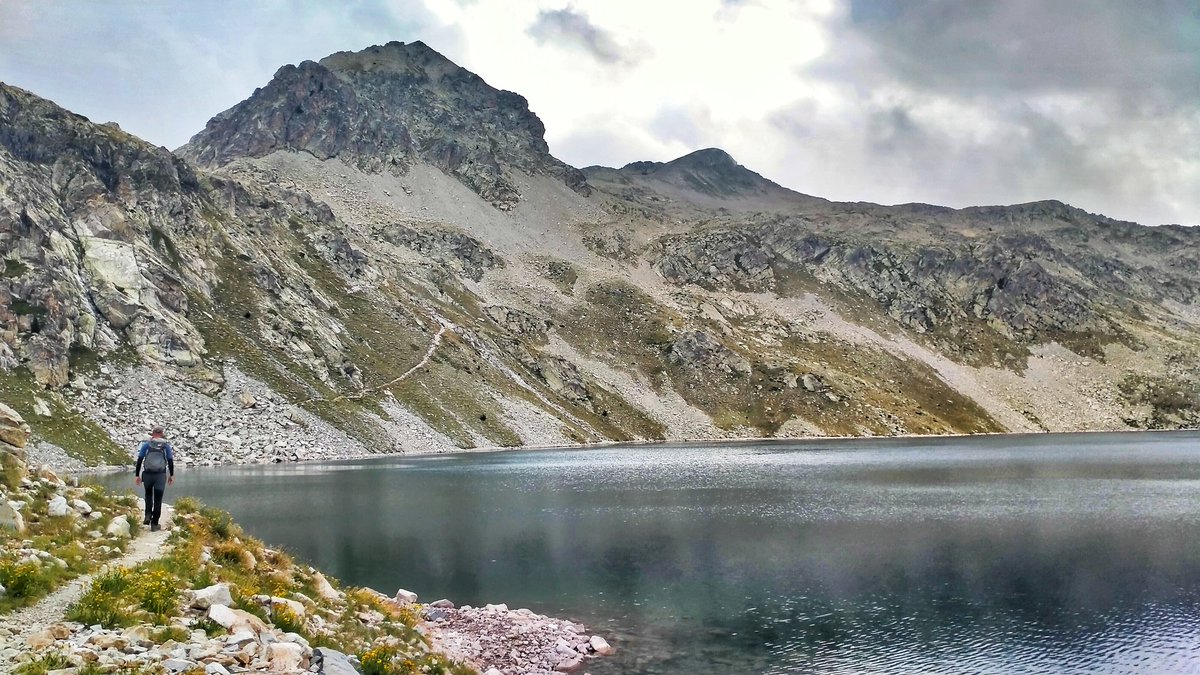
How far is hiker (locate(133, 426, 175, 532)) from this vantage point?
22.3 meters

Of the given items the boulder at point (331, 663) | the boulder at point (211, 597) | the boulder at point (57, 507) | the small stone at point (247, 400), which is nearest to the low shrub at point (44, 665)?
the boulder at point (211, 597)

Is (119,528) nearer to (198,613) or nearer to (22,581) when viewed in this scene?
(22,581)

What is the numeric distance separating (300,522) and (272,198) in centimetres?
13071

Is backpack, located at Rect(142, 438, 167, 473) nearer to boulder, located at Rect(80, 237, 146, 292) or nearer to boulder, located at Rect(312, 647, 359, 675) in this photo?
boulder, located at Rect(312, 647, 359, 675)

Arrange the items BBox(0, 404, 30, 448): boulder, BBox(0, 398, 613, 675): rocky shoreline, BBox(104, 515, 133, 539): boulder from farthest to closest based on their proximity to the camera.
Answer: BBox(0, 404, 30, 448): boulder
BBox(104, 515, 133, 539): boulder
BBox(0, 398, 613, 675): rocky shoreline

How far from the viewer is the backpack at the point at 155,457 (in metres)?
22.2

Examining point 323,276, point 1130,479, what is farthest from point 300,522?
point 323,276

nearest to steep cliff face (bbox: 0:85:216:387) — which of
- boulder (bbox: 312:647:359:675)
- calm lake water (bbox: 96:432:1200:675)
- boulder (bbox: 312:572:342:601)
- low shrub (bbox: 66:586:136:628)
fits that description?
calm lake water (bbox: 96:432:1200:675)

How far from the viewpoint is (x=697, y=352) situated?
7323 inches

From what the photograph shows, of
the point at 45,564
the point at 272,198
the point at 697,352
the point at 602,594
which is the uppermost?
the point at 272,198

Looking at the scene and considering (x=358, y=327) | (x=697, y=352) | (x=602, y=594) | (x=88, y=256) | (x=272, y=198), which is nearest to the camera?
(x=602, y=594)

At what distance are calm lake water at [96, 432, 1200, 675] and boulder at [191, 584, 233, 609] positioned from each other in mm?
12999

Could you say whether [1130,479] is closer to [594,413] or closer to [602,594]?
[602,594]

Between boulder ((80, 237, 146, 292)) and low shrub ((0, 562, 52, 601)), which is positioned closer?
low shrub ((0, 562, 52, 601))
